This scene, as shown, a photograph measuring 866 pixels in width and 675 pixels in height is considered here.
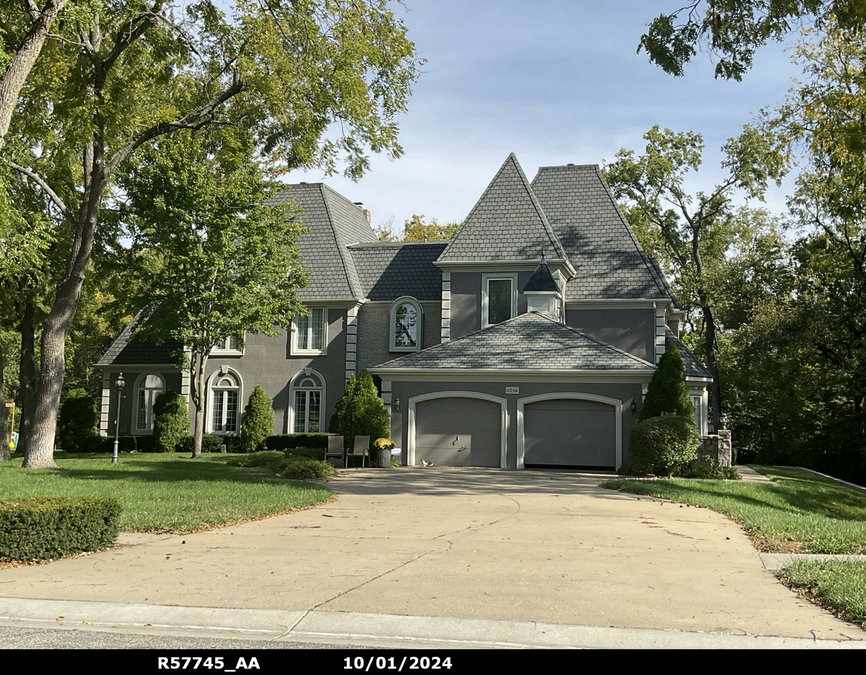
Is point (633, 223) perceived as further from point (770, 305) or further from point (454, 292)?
point (454, 292)

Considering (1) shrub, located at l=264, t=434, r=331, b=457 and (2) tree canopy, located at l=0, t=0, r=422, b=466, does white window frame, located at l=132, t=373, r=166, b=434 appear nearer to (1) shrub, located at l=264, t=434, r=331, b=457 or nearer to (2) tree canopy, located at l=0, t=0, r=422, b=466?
(1) shrub, located at l=264, t=434, r=331, b=457

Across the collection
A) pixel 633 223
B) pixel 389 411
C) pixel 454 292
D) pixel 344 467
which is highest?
pixel 633 223

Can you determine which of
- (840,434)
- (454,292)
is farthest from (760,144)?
(454,292)

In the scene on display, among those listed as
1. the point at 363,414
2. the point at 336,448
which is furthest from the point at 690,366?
the point at 336,448

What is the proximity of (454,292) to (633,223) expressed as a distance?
17427mm

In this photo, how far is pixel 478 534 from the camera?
11.3 metres

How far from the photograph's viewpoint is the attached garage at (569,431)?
24.9 metres

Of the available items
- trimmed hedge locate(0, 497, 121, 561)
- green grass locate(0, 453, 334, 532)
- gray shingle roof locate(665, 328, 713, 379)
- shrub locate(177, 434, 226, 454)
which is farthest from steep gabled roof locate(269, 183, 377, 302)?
trimmed hedge locate(0, 497, 121, 561)

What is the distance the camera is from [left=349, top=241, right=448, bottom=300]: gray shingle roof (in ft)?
106

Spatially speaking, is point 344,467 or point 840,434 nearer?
point 344,467

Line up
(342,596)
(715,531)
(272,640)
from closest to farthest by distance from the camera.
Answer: (272,640)
(342,596)
(715,531)

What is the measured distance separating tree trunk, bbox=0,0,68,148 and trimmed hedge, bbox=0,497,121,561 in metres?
6.66

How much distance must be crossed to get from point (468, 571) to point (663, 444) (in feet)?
48.3

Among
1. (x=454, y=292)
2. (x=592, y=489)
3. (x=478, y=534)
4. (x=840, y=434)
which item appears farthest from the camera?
(x=840, y=434)
